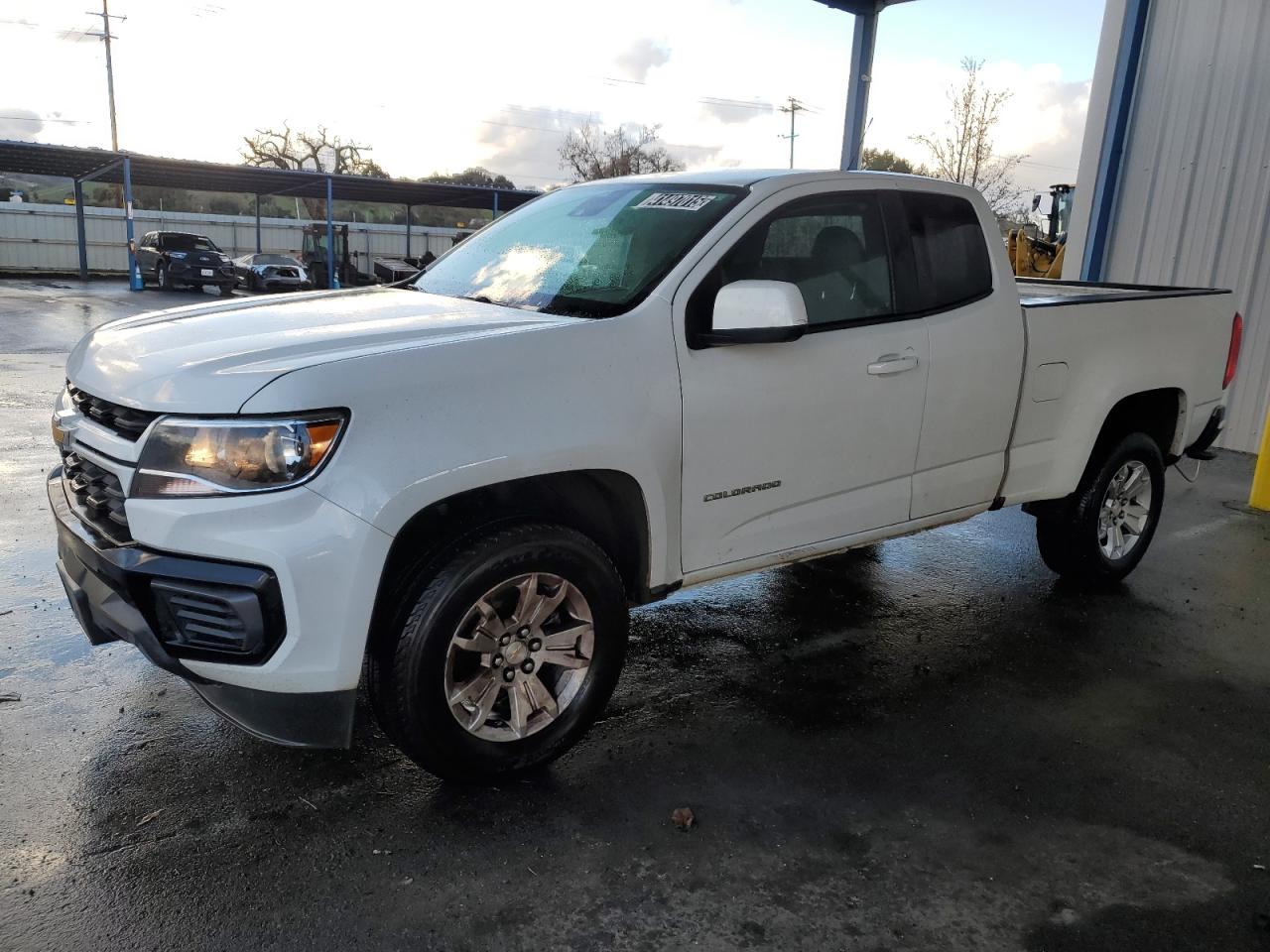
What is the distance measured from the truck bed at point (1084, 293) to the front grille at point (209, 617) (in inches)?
137

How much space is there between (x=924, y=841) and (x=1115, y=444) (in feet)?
9.19

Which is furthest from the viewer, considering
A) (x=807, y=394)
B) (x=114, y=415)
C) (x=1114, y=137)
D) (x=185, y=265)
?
(x=185, y=265)

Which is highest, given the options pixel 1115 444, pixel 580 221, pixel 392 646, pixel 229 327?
pixel 580 221

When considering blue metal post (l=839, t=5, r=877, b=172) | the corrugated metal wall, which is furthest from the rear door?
blue metal post (l=839, t=5, r=877, b=172)

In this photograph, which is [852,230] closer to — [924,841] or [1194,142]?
[924,841]

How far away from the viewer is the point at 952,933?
96.0 inches

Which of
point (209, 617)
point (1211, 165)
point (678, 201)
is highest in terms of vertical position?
point (1211, 165)

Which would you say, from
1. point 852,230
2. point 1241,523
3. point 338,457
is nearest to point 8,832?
point 338,457

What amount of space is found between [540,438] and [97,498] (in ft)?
4.31

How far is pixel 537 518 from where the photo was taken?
2900mm

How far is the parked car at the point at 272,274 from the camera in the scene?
87.7ft

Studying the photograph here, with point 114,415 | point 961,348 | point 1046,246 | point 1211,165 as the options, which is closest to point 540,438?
point 114,415

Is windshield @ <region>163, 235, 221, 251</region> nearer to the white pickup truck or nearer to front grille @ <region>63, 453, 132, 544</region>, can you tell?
the white pickup truck

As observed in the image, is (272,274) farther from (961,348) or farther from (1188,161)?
(961,348)
